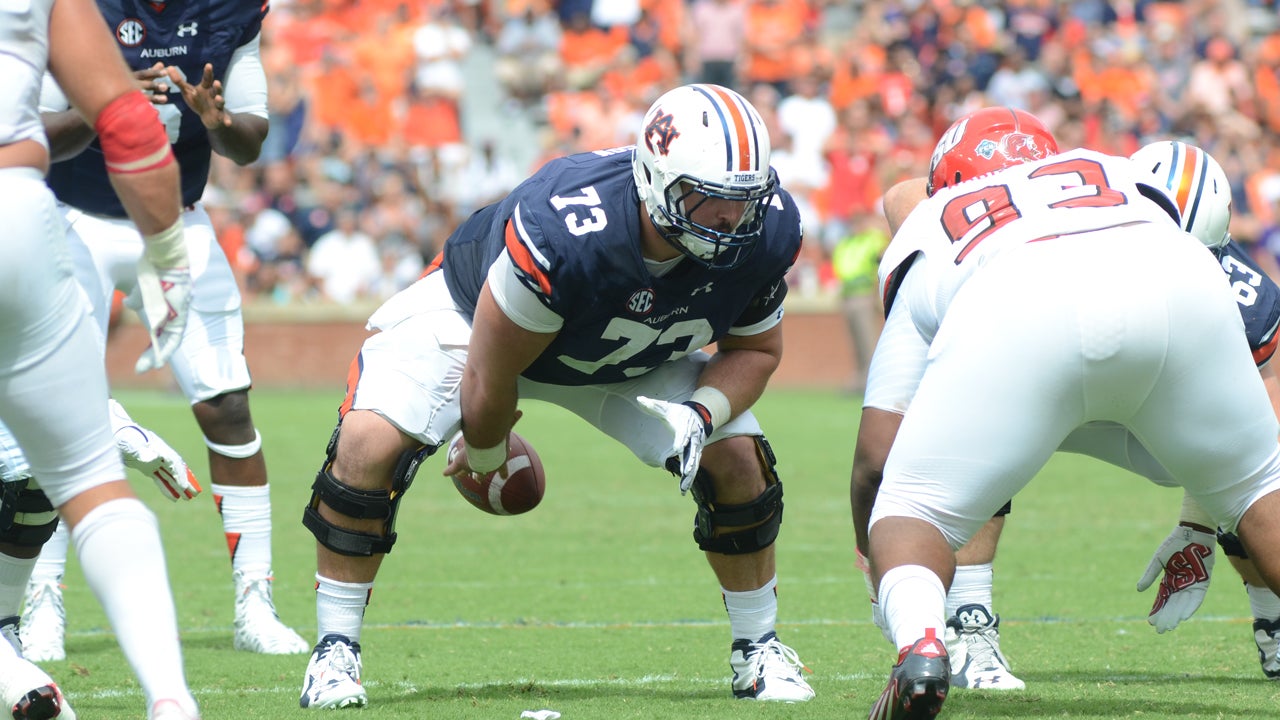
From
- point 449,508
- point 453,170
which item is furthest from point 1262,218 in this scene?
point 449,508

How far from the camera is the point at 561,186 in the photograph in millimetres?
4289

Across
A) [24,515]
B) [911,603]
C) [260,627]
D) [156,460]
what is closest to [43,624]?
[260,627]

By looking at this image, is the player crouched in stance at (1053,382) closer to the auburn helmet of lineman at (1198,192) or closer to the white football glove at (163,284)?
the auburn helmet of lineman at (1198,192)

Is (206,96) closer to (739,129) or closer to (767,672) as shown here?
(739,129)

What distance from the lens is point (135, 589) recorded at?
319 cm

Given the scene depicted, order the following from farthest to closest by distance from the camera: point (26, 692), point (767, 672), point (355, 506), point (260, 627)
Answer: point (260, 627), point (767, 672), point (355, 506), point (26, 692)

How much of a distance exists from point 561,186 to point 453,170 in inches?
562

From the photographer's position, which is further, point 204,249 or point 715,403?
point 204,249

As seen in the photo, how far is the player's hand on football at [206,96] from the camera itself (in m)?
5.07

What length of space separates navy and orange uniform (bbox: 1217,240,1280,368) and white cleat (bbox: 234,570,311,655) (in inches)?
124

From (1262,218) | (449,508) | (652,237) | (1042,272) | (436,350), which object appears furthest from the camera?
(1262,218)

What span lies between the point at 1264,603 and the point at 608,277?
224cm

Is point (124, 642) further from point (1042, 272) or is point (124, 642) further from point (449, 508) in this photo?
point (449, 508)

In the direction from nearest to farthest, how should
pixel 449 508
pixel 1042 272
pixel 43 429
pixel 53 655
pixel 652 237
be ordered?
pixel 43 429 < pixel 1042 272 < pixel 652 237 < pixel 53 655 < pixel 449 508
